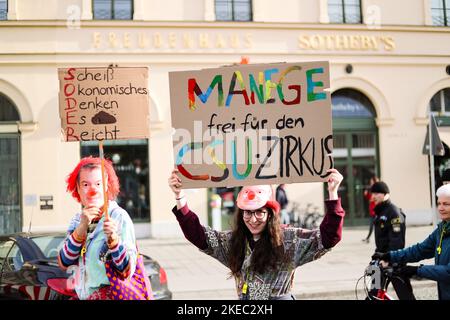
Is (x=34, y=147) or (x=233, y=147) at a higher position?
(x=34, y=147)

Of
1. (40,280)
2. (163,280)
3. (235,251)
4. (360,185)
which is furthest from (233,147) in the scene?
(360,185)

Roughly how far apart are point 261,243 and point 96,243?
0.89 meters

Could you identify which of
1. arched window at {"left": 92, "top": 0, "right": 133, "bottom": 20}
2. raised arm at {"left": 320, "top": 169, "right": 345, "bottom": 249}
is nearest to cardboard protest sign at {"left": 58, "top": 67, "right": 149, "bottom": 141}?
raised arm at {"left": 320, "top": 169, "right": 345, "bottom": 249}

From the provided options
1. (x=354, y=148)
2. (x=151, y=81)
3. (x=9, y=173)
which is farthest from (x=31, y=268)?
(x=354, y=148)

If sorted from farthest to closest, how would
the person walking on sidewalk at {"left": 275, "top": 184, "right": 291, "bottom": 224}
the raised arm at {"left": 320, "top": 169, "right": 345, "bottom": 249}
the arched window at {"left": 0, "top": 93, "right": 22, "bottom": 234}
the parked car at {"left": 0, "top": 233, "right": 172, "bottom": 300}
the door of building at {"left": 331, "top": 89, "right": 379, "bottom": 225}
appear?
the door of building at {"left": 331, "top": 89, "right": 379, "bottom": 225}, the person walking on sidewalk at {"left": 275, "top": 184, "right": 291, "bottom": 224}, the arched window at {"left": 0, "top": 93, "right": 22, "bottom": 234}, the parked car at {"left": 0, "top": 233, "right": 172, "bottom": 300}, the raised arm at {"left": 320, "top": 169, "right": 345, "bottom": 249}

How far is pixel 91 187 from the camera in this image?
9.54 ft

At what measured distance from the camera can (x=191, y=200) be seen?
14.9 meters

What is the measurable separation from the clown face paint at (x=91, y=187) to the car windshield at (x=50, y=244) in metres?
2.94

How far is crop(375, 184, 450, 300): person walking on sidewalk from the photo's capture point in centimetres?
351

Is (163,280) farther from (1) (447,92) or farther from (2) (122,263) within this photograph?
(1) (447,92)

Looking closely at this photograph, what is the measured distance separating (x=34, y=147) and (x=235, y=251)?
12090 mm

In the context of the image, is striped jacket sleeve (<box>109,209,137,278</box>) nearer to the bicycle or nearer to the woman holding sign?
the woman holding sign

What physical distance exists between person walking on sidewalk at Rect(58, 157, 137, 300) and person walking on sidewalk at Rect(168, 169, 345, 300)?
319 mm

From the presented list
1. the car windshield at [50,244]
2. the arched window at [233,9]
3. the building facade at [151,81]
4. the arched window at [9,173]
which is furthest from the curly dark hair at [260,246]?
the arched window at [233,9]
